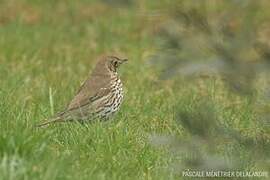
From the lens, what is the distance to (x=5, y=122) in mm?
7117

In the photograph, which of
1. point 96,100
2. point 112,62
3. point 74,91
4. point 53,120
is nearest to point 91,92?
point 96,100

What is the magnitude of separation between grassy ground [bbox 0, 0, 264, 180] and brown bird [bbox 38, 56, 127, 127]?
0.45ft

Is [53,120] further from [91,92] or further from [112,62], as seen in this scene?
[112,62]

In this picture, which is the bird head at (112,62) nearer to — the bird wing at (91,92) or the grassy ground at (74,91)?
the bird wing at (91,92)

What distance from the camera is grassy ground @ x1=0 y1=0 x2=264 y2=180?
630 centimetres

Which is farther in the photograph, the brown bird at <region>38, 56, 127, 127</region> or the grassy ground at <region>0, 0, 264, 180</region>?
the brown bird at <region>38, 56, 127, 127</region>

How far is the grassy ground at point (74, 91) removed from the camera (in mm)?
6305

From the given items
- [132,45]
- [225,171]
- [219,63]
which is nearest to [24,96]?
[132,45]

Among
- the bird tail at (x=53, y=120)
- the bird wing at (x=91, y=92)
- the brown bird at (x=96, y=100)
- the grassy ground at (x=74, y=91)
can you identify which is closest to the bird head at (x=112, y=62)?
the brown bird at (x=96, y=100)

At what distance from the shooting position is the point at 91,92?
8797 mm

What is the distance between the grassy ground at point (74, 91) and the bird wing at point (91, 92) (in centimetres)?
27

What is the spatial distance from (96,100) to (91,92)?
11 centimetres

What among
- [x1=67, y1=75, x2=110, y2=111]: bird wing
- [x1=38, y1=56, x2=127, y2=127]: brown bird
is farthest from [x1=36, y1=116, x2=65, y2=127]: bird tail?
[x1=67, y1=75, x2=110, y2=111]: bird wing

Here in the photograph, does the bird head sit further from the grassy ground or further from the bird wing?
the grassy ground
